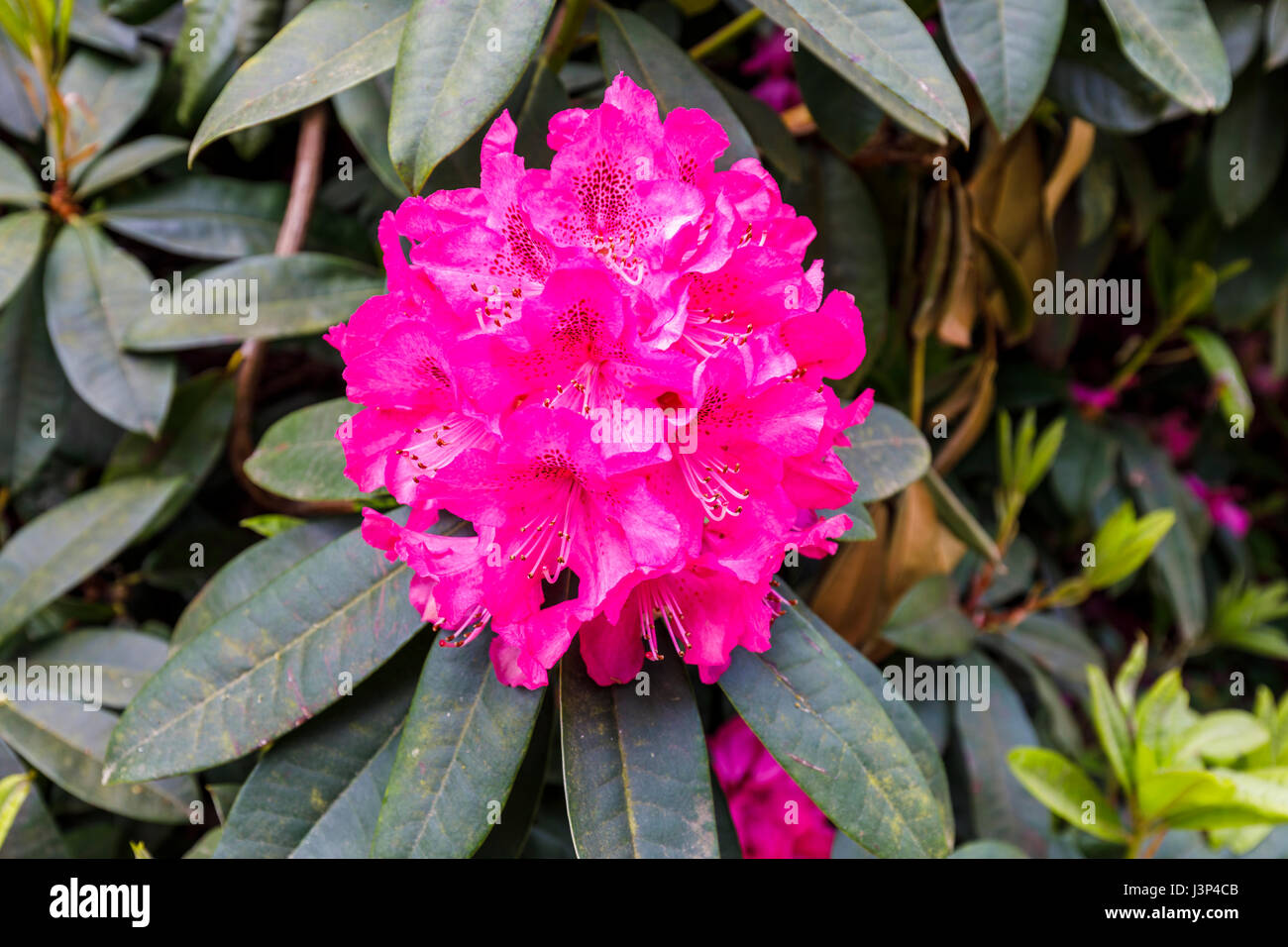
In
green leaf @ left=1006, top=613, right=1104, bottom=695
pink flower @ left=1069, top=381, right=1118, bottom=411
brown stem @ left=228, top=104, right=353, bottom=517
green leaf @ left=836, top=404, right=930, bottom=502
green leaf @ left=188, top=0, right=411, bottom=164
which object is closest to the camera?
green leaf @ left=188, top=0, right=411, bottom=164

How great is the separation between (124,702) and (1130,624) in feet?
6.63

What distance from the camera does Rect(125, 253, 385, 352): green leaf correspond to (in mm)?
1040

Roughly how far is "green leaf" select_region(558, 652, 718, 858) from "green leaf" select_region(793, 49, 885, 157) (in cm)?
67

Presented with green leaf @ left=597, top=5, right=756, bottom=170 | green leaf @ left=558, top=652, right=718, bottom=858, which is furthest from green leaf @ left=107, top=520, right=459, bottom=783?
green leaf @ left=597, top=5, right=756, bottom=170

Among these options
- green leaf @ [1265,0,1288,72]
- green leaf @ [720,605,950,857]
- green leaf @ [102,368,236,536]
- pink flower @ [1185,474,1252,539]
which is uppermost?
green leaf @ [1265,0,1288,72]

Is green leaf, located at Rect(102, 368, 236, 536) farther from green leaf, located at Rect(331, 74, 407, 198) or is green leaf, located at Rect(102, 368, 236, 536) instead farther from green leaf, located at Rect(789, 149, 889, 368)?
green leaf, located at Rect(789, 149, 889, 368)

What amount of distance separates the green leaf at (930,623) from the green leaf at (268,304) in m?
0.79

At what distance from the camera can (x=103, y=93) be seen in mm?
1230

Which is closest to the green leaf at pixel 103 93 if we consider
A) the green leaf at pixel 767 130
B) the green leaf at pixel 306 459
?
the green leaf at pixel 306 459

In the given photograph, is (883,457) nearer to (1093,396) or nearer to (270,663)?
(270,663)

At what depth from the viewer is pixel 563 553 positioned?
26.6 inches

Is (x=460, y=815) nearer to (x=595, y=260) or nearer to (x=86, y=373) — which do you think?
(x=595, y=260)

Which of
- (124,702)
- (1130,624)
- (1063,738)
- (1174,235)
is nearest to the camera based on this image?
(124,702)
